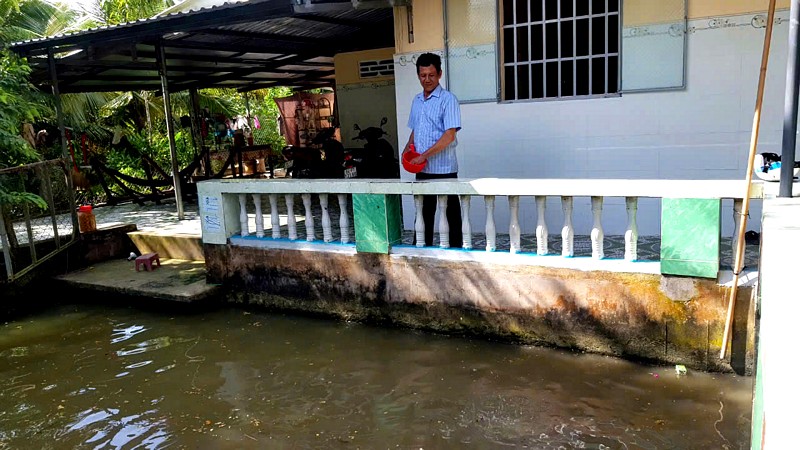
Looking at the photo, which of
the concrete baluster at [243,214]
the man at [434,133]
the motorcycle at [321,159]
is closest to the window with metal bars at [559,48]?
the man at [434,133]

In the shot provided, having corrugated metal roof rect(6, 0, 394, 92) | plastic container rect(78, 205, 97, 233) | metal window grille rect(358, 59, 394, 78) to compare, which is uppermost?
corrugated metal roof rect(6, 0, 394, 92)

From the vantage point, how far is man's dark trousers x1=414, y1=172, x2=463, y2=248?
5266 mm

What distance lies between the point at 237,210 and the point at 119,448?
3.10m

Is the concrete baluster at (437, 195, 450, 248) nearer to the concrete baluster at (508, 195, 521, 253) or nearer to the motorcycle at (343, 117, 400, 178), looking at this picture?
the concrete baluster at (508, 195, 521, 253)

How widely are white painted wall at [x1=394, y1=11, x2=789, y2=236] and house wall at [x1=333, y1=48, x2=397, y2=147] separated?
440 centimetres

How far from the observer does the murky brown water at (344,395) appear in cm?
365

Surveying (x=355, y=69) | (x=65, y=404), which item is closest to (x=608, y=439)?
(x=65, y=404)

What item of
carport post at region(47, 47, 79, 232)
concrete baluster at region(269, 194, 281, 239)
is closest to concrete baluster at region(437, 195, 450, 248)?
concrete baluster at region(269, 194, 281, 239)

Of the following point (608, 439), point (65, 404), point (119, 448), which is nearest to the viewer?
point (608, 439)

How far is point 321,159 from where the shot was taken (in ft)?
35.5

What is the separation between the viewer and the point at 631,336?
14.6 ft

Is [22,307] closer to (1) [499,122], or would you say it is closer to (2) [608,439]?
(1) [499,122]

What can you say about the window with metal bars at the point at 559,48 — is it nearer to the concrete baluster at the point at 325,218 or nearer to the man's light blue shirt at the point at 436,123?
the man's light blue shirt at the point at 436,123

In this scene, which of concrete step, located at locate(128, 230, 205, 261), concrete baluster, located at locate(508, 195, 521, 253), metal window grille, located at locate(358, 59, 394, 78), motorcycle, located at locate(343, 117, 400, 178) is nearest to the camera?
Result: concrete baluster, located at locate(508, 195, 521, 253)
